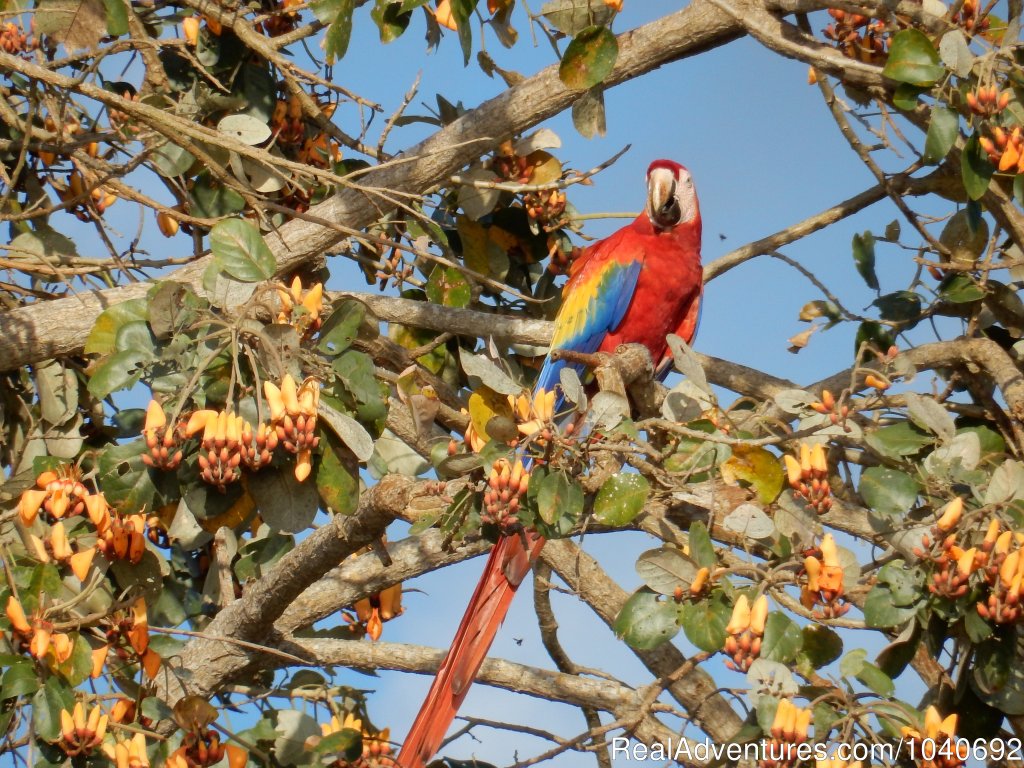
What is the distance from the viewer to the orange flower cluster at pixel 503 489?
5.91 ft

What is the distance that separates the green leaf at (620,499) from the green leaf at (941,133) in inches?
41.2

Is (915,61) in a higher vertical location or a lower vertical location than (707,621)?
higher

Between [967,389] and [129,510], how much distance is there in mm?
2064

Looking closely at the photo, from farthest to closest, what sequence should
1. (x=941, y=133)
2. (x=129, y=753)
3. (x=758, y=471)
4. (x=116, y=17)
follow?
(x=116, y=17)
(x=941, y=133)
(x=758, y=471)
(x=129, y=753)

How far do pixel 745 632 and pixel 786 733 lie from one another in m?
0.16

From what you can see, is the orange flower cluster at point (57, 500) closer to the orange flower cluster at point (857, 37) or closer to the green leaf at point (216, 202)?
the green leaf at point (216, 202)

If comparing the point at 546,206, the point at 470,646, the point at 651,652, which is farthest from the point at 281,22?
the point at 651,652

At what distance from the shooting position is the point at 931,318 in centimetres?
300

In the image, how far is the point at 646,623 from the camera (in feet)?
6.28

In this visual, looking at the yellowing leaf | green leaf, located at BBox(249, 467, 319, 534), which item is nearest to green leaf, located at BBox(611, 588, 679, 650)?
the yellowing leaf

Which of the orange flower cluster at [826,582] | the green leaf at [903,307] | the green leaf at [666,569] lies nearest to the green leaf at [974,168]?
the green leaf at [903,307]

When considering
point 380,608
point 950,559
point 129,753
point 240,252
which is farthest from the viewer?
point 380,608

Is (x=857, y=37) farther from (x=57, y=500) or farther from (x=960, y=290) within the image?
(x=57, y=500)

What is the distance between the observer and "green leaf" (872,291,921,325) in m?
2.99
